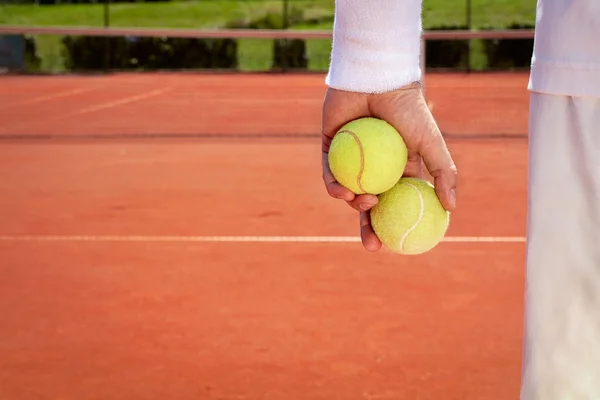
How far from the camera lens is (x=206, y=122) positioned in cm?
1073

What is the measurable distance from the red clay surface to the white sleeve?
4.60 feet

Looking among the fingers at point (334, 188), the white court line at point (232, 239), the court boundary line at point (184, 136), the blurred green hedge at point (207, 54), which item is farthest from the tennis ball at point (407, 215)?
the blurred green hedge at point (207, 54)

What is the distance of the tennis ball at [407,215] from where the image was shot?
5.25ft

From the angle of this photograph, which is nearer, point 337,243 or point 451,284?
point 451,284

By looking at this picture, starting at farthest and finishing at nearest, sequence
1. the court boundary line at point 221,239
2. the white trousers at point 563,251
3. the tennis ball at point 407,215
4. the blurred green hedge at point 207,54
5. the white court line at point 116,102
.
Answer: the blurred green hedge at point 207,54 < the white court line at point 116,102 < the court boundary line at point 221,239 < the tennis ball at point 407,215 < the white trousers at point 563,251

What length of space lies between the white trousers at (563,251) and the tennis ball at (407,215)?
1.13 ft

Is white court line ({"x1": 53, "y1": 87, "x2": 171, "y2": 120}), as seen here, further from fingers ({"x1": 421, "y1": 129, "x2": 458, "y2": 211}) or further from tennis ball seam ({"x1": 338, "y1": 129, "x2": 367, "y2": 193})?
fingers ({"x1": 421, "y1": 129, "x2": 458, "y2": 211})

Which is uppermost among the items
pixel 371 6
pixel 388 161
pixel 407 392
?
pixel 371 6

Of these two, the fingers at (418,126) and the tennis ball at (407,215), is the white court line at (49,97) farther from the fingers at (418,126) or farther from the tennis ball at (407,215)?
the fingers at (418,126)

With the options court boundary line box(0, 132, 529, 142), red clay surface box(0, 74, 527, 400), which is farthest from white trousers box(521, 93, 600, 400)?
court boundary line box(0, 132, 529, 142)

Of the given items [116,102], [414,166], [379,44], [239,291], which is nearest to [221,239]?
[239,291]

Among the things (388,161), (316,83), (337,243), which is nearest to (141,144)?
(337,243)

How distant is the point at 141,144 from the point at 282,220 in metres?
3.69

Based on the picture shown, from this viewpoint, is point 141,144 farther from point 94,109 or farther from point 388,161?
point 388,161
